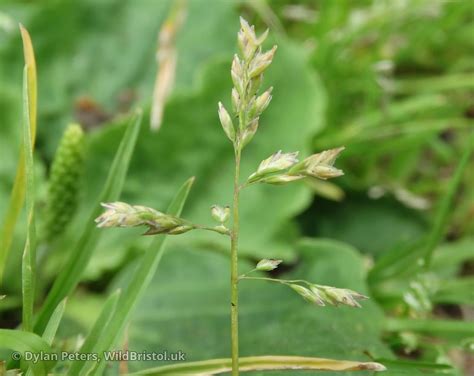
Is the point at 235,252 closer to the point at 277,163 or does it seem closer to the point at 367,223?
the point at 277,163

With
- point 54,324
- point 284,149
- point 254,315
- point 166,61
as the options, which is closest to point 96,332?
point 54,324

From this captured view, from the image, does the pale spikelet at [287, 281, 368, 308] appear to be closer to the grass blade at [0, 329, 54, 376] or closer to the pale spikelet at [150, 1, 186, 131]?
the grass blade at [0, 329, 54, 376]

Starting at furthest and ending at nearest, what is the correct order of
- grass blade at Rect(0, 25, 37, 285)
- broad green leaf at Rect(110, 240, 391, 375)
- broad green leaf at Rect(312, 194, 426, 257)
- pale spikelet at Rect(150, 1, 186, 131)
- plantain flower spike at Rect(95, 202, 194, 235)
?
broad green leaf at Rect(312, 194, 426, 257) < pale spikelet at Rect(150, 1, 186, 131) < broad green leaf at Rect(110, 240, 391, 375) < grass blade at Rect(0, 25, 37, 285) < plantain flower spike at Rect(95, 202, 194, 235)

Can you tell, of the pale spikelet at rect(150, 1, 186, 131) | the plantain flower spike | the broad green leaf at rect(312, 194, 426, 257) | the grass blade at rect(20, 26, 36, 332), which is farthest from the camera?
the broad green leaf at rect(312, 194, 426, 257)

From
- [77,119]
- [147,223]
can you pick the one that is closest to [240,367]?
[147,223]

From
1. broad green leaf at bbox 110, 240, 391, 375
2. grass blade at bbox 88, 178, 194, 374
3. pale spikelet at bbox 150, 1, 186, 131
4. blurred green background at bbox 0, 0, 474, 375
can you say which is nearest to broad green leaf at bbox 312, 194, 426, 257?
blurred green background at bbox 0, 0, 474, 375

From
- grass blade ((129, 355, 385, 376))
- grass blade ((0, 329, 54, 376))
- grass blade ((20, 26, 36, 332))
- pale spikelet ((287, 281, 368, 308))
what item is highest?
grass blade ((20, 26, 36, 332))

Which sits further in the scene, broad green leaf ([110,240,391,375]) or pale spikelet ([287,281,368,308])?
broad green leaf ([110,240,391,375])

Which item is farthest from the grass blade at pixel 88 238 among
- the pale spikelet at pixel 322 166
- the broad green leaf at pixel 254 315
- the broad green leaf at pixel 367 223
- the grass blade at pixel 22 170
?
the broad green leaf at pixel 367 223
